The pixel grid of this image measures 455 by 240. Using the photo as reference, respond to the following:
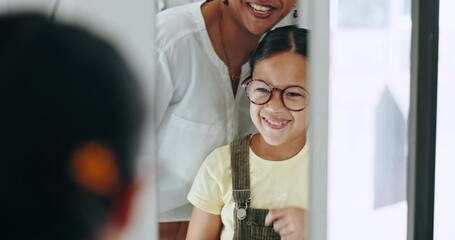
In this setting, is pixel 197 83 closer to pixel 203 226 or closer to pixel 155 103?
pixel 155 103

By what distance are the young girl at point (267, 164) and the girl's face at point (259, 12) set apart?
0.10 ft

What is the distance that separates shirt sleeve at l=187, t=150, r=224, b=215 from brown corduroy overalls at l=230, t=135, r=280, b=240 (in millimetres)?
52

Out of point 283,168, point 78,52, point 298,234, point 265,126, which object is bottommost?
point 298,234

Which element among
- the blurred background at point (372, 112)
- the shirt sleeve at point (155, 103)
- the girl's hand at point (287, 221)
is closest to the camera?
the shirt sleeve at point (155, 103)

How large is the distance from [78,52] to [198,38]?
1.06ft

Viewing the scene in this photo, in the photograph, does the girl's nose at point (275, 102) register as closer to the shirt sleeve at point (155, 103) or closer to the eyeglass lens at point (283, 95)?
the eyeglass lens at point (283, 95)

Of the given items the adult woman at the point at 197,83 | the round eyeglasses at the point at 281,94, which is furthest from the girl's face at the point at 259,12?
the round eyeglasses at the point at 281,94

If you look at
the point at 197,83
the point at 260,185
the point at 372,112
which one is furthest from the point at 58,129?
the point at 372,112

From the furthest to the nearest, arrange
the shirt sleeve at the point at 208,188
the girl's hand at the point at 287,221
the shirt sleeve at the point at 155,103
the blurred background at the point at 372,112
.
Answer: the blurred background at the point at 372,112
the girl's hand at the point at 287,221
the shirt sleeve at the point at 208,188
the shirt sleeve at the point at 155,103

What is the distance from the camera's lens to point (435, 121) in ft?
6.08

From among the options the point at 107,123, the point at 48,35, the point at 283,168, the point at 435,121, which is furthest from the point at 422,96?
the point at 48,35

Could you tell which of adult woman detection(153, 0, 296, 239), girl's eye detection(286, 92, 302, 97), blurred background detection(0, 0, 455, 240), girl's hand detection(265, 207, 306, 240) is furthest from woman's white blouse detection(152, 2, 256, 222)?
blurred background detection(0, 0, 455, 240)

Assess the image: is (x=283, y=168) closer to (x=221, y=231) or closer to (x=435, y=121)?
(x=221, y=231)

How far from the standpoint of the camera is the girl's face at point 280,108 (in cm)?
143
